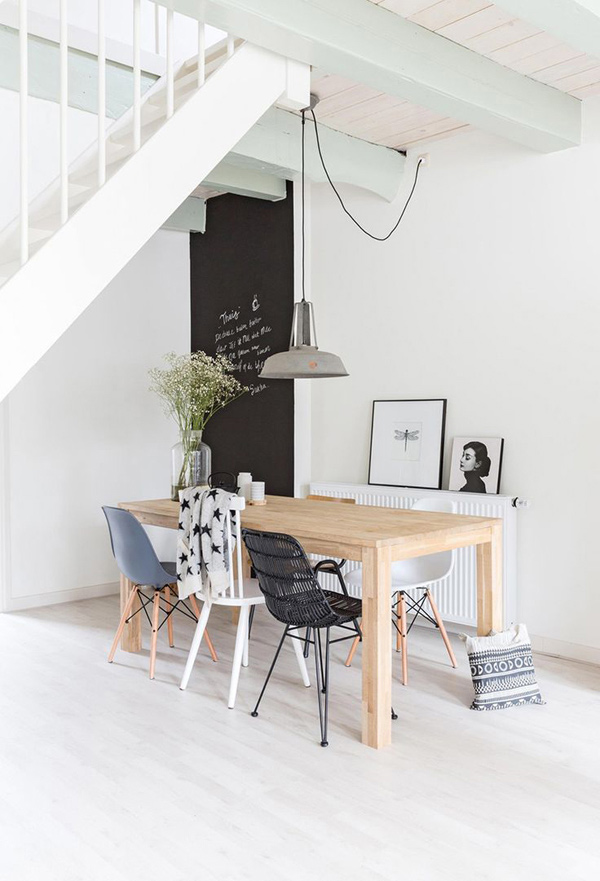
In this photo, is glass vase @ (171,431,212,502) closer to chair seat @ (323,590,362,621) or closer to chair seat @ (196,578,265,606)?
chair seat @ (196,578,265,606)

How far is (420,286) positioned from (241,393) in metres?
1.73

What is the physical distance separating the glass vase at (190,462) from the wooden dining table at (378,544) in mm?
209

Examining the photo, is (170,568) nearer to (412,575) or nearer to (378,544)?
(412,575)

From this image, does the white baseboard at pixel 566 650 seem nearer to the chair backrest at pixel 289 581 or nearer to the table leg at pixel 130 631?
the chair backrest at pixel 289 581

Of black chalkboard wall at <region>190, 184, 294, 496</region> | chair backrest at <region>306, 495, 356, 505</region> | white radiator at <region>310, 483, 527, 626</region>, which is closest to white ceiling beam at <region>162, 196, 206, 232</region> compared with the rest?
black chalkboard wall at <region>190, 184, 294, 496</region>

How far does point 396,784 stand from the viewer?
2805 mm

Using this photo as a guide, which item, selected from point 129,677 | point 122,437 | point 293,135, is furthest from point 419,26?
point 122,437

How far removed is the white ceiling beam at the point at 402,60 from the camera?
9.43 ft

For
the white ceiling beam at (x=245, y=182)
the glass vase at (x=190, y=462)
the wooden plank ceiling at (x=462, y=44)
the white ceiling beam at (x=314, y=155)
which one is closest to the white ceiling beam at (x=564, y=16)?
the wooden plank ceiling at (x=462, y=44)

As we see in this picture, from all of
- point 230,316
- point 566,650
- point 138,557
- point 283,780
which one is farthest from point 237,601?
point 230,316

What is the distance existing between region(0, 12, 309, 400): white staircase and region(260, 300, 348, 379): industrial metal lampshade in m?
1.09

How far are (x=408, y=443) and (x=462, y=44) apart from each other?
2.30 meters

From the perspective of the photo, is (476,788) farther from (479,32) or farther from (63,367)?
(63,367)

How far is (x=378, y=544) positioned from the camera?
3.15 meters
